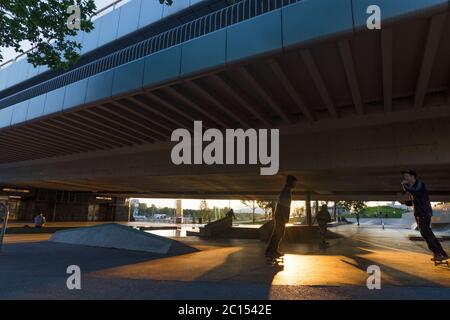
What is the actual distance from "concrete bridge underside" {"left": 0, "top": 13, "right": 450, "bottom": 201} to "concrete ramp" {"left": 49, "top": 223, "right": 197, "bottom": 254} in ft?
14.0

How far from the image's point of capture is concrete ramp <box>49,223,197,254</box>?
899cm

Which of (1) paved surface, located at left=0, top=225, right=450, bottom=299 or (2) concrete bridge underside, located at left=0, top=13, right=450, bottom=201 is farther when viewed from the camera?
(2) concrete bridge underside, located at left=0, top=13, right=450, bottom=201

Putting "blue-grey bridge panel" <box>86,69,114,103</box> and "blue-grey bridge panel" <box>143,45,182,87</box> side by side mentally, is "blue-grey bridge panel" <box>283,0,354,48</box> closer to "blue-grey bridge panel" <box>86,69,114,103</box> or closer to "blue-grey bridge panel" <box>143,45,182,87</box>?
"blue-grey bridge panel" <box>143,45,182,87</box>

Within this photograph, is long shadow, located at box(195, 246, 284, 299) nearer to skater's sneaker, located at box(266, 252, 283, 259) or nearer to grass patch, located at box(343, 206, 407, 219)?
skater's sneaker, located at box(266, 252, 283, 259)

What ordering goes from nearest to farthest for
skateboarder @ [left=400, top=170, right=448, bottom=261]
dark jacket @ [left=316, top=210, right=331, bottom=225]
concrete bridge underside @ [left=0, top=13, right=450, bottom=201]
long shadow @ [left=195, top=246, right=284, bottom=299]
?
long shadow @ [left=195, top=246, right=284, bottom=299], skateboarder @ [left=400, top=170, right=448, bottom=261], concrete bridge underside @ [left=0, top=13, right=450, bottom=201], dark jacket @ [left=316, top=210, right=331, bottom=225]

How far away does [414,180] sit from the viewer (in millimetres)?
5641

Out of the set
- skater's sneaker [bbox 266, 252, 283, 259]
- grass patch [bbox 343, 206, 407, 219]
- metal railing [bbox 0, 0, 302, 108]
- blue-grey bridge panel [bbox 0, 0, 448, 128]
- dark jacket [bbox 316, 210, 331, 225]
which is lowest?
skater's sneaker [bbox 266, 252, 283, 259]

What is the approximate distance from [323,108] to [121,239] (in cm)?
846

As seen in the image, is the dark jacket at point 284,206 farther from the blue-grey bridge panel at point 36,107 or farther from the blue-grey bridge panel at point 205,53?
the blue-grey bridge panel at point 36,107

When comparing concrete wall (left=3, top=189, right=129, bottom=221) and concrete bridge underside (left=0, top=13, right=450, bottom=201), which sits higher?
concrete bridge underside (left=0, top=13, right=450, bottom=201)

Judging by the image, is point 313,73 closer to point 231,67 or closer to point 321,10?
point 321,10

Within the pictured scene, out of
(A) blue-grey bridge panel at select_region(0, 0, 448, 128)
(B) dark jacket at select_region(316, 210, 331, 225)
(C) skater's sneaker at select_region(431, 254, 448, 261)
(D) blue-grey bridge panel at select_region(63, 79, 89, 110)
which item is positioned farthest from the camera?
(B) dark jacket at select_region(316, 210, 331, 225)

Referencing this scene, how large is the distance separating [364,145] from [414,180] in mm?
4923

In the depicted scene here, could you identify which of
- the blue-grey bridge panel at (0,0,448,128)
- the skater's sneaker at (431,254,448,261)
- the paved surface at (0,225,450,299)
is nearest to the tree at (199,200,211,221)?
the blue-grey bridge panel at (0,0,448,128)
